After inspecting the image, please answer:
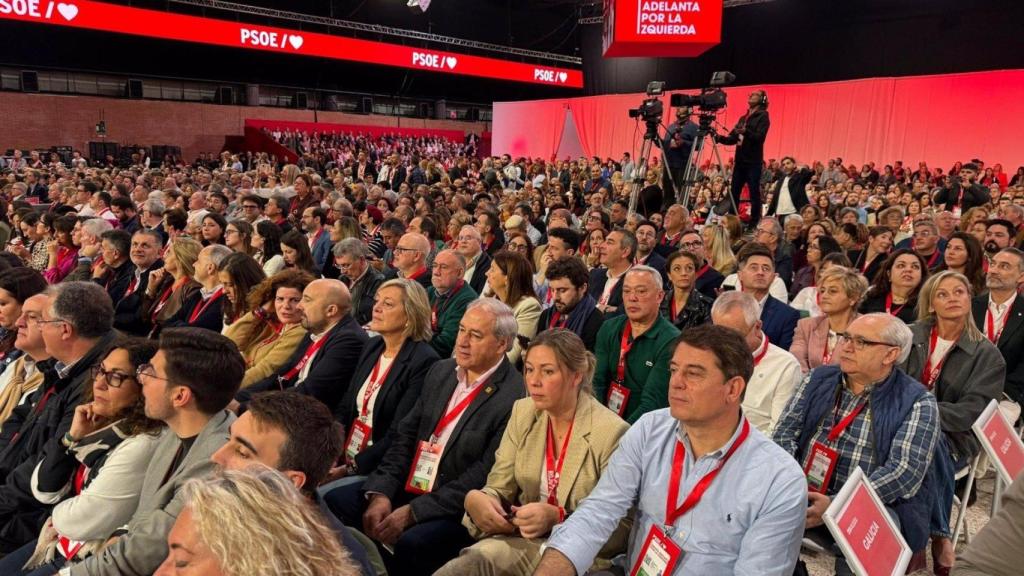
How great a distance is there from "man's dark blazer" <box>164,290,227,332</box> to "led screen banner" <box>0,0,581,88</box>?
38.9 ft

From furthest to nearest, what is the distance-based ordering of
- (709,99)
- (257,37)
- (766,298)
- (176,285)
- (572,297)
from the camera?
(257,37)
(709,99)
(176,285)
(766,298)
(572,297)

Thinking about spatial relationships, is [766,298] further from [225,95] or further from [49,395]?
[225,95]

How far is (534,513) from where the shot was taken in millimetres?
2039

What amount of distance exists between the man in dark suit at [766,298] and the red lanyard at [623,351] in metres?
0.96

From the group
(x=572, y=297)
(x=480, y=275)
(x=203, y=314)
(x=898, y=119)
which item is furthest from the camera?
(x=898, y=119)

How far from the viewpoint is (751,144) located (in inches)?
301

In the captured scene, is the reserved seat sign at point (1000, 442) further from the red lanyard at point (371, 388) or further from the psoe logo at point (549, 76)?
the psoe logo at point (549, 76)

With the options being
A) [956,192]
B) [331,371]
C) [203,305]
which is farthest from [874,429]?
[956,192]

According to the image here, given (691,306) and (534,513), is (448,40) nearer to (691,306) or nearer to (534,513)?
(691,306)

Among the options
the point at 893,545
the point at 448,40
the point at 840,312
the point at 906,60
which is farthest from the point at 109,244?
the point at 448,40

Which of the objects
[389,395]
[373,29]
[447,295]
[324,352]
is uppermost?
[373,29]

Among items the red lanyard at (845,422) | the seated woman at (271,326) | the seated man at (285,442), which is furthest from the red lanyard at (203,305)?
the red lanyard at (845,422)

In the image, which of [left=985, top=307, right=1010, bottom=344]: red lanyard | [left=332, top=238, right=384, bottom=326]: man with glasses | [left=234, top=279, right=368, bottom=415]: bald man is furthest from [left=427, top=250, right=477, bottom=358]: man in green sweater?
[left=985, top=307, right=1010, bottom=344]: red lanyard

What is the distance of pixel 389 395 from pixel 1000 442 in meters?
2.22
